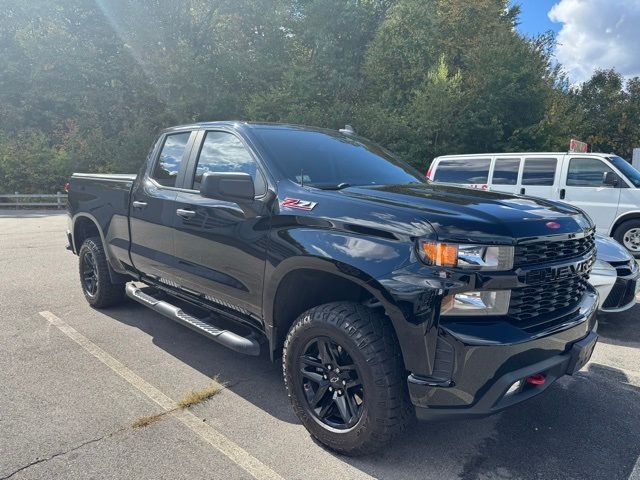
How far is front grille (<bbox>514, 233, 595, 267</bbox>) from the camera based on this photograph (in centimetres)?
232

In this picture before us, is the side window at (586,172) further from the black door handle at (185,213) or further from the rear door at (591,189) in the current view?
the black door handle at (185,213)

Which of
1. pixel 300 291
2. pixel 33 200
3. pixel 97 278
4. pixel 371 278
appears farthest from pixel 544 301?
pixel 33 200

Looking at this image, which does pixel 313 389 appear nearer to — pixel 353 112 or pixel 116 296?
pixel 116 296

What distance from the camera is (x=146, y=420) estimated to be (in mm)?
2967

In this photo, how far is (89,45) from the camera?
2411cm

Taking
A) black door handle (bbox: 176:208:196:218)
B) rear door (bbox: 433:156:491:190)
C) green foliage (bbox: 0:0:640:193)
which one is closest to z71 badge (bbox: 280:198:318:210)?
black door handle (bbox: 176:208:196:218)

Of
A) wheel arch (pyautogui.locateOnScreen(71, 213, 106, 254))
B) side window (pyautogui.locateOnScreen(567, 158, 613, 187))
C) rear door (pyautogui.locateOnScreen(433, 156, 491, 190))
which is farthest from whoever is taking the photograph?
rear door (pyautogui.locateOnScreen(433, 156, 491, 190))

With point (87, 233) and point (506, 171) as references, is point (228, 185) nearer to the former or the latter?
point (87, 233)

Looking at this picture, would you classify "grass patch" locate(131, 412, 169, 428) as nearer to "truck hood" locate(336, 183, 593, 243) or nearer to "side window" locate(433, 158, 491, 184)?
"truck hood" locate(336, 183, 593, 243)

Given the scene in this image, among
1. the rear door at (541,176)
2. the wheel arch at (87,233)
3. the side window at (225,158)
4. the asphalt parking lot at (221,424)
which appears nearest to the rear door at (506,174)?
the rear door at (541,176)

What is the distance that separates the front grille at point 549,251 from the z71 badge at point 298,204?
3.75 feet

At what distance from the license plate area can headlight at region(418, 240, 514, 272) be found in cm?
70

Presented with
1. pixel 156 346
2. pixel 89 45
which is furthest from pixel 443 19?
pixel 156 346

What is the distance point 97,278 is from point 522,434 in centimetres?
427
